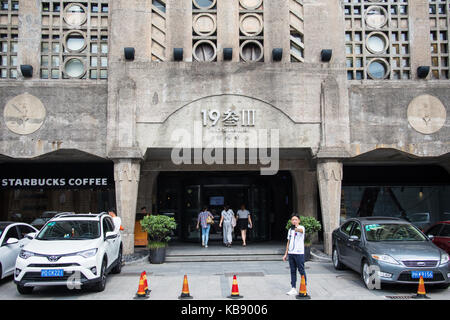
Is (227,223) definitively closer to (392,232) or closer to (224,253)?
(224,253)

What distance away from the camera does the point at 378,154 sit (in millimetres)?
16953

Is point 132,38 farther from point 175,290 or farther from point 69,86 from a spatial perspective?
point 175,290

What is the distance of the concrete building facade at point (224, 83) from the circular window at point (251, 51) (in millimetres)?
38

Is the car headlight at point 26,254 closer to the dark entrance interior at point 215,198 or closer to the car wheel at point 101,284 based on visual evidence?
the car wheel at point 101,284

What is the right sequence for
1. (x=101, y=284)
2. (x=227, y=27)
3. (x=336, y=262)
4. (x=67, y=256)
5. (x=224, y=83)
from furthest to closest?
(x=227, y=27) < (x=224, y=83) < (x=336, y=262) < (x=101, y=284) < (x=67, y=256)

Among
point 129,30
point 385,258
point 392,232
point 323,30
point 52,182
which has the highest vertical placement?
point 323,30

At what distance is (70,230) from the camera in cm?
1031

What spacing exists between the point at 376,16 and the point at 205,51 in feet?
22.2

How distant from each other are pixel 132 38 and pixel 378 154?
34.6 feet

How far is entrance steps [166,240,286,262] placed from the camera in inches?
586

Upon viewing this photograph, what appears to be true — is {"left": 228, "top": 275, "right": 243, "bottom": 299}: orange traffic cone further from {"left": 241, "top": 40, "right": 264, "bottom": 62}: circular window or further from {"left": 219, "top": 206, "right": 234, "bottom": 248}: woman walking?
{"left": 241, "top": 40, "right": 264, "bottom": 62}: circular window

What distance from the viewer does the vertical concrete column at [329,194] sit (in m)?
15.1
